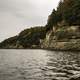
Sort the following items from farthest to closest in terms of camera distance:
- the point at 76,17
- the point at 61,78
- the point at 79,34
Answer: the point at 76,17 < the point at 79,34 < the point at 61,78

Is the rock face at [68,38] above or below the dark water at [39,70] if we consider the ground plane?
above

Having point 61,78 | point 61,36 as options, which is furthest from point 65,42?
point 61,78

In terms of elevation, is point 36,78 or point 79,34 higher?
point 79,34

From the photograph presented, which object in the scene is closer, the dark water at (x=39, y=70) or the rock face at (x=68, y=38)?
the dark water at (x=39, y=70)

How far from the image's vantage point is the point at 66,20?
330 ft

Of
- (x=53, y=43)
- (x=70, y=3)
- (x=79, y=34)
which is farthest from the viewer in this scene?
(x=70, y=3)

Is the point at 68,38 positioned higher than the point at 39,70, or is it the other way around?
the point at 68,38

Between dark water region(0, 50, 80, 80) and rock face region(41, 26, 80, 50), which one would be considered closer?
dark water region(0, 50, 80, 80)

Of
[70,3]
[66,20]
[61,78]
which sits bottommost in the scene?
[61,78]

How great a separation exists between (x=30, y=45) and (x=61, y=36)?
78812 mm

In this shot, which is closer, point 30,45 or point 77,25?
point 77,25

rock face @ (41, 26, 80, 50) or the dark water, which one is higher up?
rock face @ (41, 26, 80, 50)

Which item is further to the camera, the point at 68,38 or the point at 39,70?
the point at 68,38

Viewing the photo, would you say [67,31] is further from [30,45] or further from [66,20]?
[30,45]
